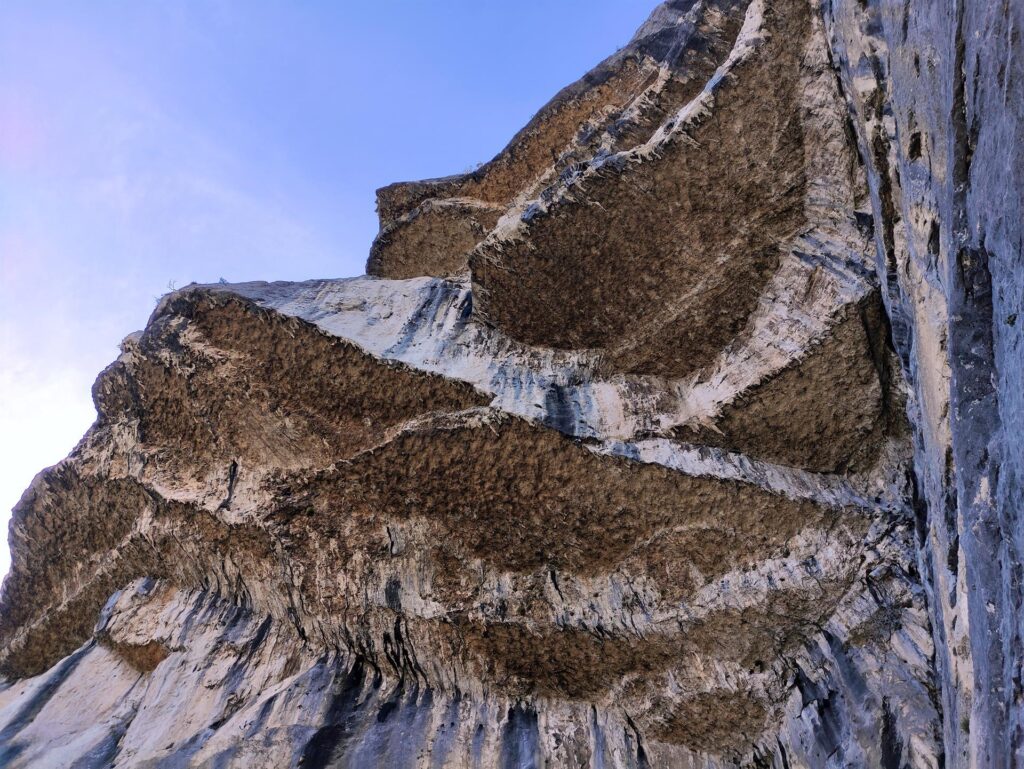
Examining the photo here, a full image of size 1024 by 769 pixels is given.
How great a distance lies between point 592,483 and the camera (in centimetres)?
727

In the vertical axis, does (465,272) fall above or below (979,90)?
above

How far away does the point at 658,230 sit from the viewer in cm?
826

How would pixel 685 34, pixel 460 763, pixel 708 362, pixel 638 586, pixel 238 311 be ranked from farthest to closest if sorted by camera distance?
pixel 685 34 < pixel 238 311 < pixel 708 362 < pixel 638 586 < pixel 460 763

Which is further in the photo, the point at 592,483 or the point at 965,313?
the point at 592,483

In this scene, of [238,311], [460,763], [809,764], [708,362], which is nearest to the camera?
[809,764]

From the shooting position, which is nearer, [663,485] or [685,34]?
[663,485]

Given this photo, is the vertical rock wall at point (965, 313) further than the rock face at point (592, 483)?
No

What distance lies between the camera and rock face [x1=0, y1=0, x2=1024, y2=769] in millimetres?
5809

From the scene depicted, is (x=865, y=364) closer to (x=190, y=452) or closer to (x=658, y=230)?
(x=658, y=230)

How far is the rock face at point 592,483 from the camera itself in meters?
5.81

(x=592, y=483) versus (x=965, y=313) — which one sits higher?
(x=965, y=313)

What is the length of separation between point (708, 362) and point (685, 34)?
20.2 ft

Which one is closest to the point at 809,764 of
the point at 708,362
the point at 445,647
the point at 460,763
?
the point at 460,763

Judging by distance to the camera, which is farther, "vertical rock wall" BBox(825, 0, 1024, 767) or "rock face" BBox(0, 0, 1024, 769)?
"rock face" BBox(0, 0, 1024, 769)
